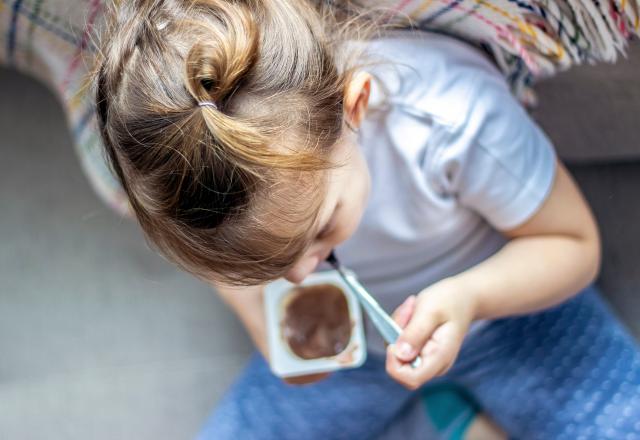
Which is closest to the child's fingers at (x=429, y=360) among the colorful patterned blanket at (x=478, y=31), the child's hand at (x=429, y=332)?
the child's hand at (x=429, y=332)

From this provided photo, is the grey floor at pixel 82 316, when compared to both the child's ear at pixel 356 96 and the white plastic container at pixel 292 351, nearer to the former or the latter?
the white plastic container at pixel 292 351

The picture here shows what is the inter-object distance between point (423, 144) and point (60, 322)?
0.62 meters

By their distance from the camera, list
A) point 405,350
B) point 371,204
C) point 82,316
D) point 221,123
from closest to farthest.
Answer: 1. point 221,123
2. point 405,350
3. point 371,204
4. point 82,316

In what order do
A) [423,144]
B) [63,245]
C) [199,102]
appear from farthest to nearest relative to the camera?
[63,245]
[423,144]
[199,102]

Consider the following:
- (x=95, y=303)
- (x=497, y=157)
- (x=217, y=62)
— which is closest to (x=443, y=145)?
(x=497, y=157)

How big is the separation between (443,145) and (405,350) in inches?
7.7

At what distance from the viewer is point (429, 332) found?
67 cm

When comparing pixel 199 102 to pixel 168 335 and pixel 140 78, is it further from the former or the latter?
pixel 168 335

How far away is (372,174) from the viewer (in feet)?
2.44

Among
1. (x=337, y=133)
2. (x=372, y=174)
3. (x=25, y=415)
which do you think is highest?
(x=337, y=133)

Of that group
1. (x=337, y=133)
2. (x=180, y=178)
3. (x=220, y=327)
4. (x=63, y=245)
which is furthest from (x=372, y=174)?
(x=63, y=245)

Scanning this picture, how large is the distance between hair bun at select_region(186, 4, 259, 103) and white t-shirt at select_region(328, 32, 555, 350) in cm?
20

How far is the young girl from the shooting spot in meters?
0.53

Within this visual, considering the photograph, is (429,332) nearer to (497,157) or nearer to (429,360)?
(429,360)
